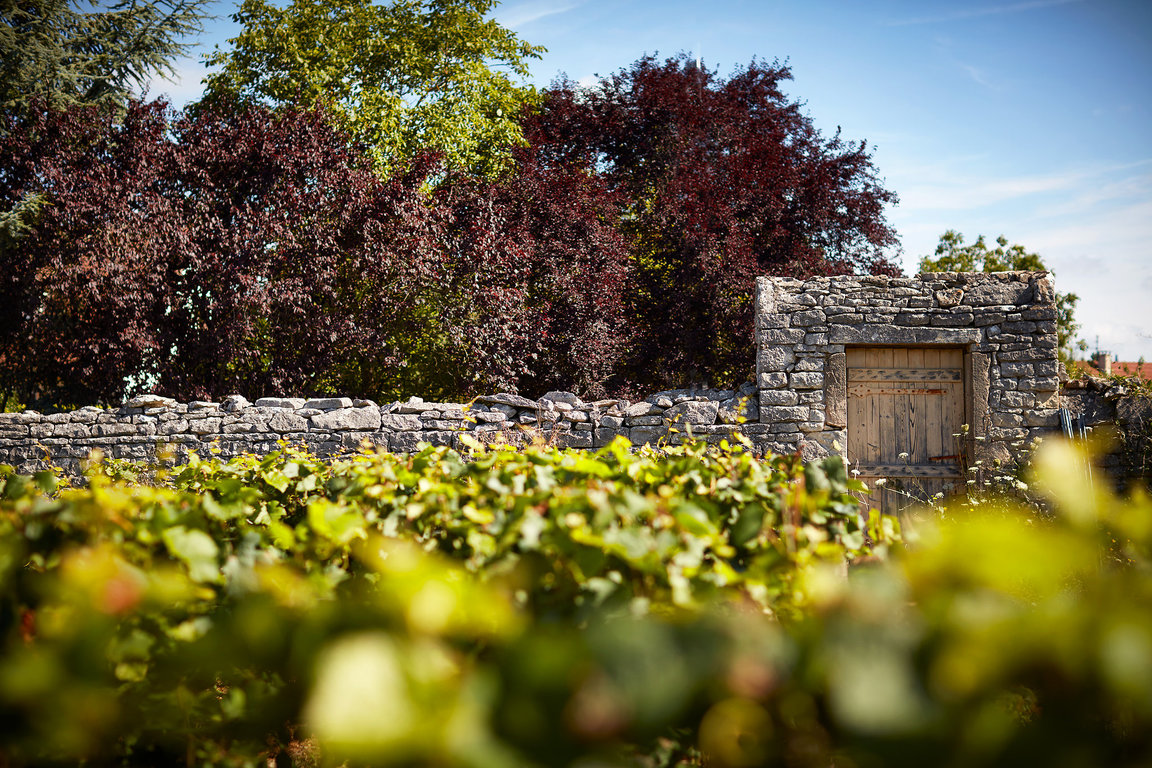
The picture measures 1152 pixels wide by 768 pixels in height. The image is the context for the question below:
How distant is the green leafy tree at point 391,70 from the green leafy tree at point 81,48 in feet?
4.15

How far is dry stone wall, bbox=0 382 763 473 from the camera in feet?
23.1

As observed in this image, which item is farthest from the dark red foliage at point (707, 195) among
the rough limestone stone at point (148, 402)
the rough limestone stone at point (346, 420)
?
the rough limestone stone at point (148, 402)

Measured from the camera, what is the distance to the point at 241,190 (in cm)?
977

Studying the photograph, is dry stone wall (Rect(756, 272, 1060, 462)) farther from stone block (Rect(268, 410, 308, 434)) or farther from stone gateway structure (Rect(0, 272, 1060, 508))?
stone block (Rect(268, 410, 308, 434))

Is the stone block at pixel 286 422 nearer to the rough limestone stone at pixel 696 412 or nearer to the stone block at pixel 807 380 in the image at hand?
the rough limestone stone at pixel 696 412

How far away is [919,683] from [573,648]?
1.18 feet

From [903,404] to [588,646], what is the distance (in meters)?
7.19

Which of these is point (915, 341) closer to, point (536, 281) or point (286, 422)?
point (286, 422)

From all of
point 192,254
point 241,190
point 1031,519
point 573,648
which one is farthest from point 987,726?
point 241,190

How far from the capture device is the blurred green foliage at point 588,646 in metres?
0.70

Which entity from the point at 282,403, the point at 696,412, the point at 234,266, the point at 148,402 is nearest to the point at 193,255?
the point at 234,266

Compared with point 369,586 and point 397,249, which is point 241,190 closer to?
point 397,249

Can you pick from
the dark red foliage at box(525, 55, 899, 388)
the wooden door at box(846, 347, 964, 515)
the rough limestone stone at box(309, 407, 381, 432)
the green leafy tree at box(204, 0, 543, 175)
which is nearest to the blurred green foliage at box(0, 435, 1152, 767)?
the rough limestone stone at box(309, 407, 381, 432)

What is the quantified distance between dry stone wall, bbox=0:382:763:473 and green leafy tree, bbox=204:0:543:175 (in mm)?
7262
